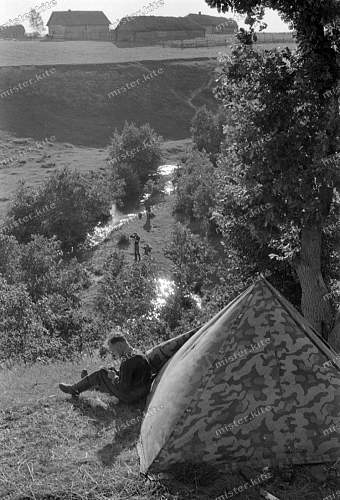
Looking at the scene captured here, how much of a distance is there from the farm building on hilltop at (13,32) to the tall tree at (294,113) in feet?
402

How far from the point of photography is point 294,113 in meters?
13.4

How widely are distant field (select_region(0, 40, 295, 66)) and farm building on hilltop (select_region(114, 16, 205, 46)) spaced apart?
168 inches

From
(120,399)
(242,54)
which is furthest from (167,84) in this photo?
(120,399)

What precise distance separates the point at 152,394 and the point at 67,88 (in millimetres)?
79114

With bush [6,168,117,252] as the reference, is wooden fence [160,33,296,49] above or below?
above

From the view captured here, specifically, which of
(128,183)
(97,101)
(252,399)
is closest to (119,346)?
(252,399)

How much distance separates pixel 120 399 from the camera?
9.81 metres

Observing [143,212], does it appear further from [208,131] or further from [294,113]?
[294,113]

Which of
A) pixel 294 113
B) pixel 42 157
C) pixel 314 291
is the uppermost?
pixel 294 113

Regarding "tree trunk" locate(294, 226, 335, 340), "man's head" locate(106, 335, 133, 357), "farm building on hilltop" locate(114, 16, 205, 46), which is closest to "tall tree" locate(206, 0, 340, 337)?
"tree trunk" locate(294, 226, 335, 340)

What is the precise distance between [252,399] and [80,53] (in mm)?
96159

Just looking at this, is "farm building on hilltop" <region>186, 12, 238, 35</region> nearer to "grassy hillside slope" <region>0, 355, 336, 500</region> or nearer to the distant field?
the distant field

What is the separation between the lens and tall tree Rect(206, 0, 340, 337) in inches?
506

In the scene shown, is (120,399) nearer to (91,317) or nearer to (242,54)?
(242,54)
